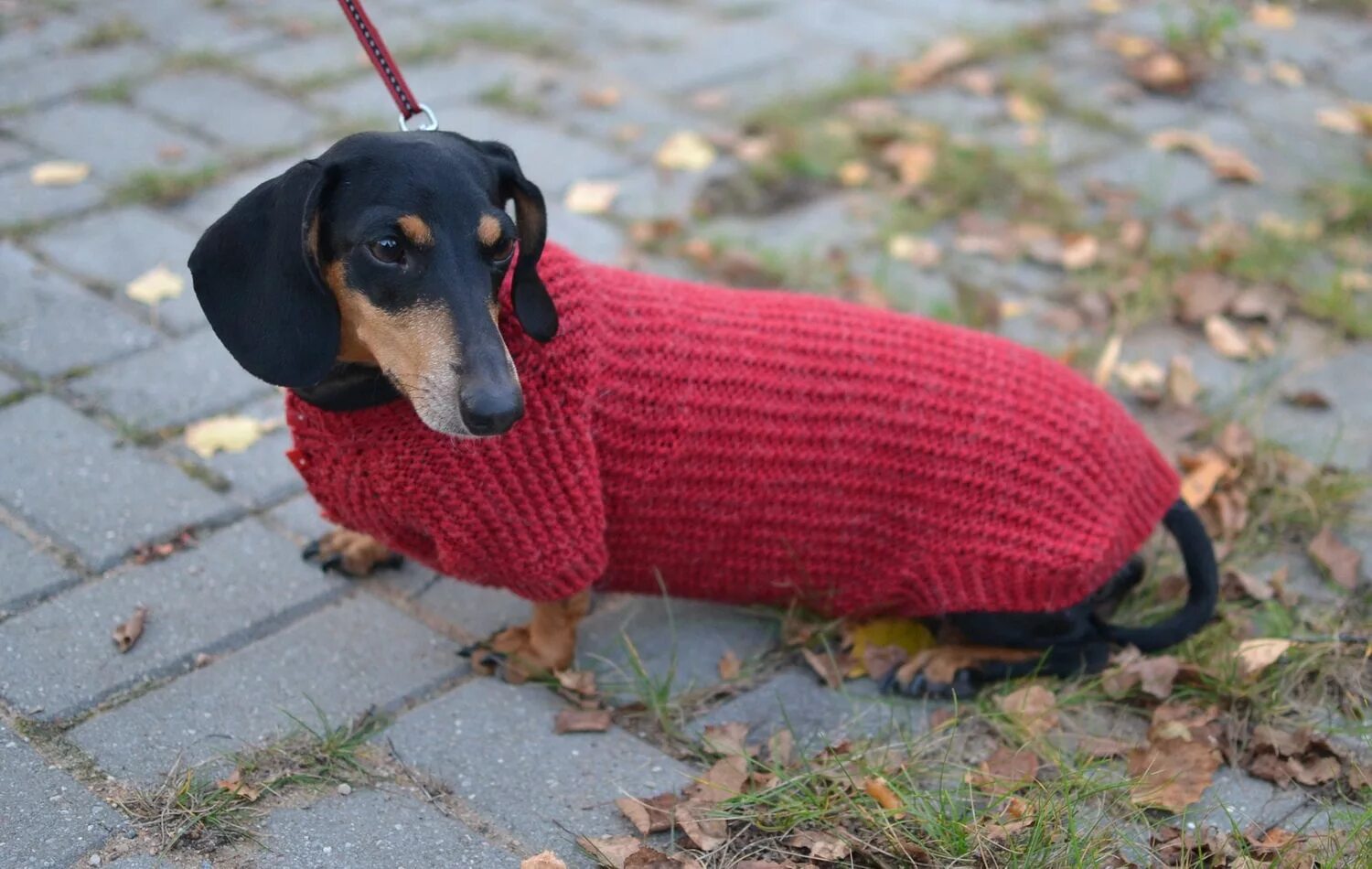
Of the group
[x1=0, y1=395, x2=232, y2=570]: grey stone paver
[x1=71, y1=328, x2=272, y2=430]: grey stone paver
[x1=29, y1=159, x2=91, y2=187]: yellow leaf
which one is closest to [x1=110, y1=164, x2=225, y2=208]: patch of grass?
[x1=29, y1=159, x2=91, y2=187]: yellow leaf

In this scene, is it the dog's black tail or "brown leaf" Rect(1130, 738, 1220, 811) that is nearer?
"brown leaf" Rect(1130, 738, 1220, 811)

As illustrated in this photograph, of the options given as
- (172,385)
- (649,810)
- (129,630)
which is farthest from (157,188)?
(649,810)

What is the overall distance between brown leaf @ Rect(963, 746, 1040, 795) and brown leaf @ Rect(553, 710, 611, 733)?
644 mm

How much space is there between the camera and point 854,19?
541 centimetres

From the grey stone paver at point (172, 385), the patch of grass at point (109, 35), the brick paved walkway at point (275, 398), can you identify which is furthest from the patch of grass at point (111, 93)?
the grey stone paver at point (172, 385)

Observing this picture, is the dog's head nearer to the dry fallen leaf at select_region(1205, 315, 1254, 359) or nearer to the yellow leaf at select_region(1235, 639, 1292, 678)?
the yellow leaf at select_region(1235, 639, 1292, 678)

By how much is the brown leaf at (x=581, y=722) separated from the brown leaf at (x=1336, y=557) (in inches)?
62.6

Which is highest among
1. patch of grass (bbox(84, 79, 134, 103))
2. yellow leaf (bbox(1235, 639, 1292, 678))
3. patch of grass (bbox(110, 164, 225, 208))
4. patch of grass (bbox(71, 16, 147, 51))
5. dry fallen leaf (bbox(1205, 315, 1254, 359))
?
patch of grass (bbox(71, 16, 147, 51))

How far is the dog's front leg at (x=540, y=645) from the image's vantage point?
2465mm

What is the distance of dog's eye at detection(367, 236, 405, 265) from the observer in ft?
6.61

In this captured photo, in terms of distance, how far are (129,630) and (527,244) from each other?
103cm

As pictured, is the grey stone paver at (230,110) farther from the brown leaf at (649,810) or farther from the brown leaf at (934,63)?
the brown leaf at (649,810)

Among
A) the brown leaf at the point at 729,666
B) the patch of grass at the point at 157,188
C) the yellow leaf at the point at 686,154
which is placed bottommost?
the brown leaf at the point at 729,666

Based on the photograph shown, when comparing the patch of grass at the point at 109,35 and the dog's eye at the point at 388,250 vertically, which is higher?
the dog's eye at the point at 388,250
